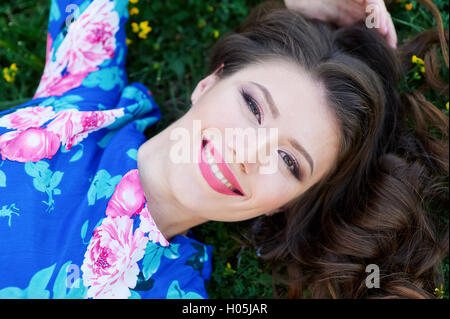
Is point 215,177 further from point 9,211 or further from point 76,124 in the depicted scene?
point 9,211

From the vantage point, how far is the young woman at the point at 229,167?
5.80 ft

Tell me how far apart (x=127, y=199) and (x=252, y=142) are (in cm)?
71

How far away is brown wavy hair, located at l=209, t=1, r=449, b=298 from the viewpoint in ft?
6.82

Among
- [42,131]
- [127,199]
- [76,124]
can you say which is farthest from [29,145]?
[127,199]

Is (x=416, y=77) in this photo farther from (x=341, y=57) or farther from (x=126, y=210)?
A: (x=126, y=210)

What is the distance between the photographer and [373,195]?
233 centimetres

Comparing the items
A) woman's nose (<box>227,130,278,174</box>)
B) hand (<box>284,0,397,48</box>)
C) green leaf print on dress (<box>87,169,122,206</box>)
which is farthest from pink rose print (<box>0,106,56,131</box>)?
hand (<box>284,0,397,48</box>)

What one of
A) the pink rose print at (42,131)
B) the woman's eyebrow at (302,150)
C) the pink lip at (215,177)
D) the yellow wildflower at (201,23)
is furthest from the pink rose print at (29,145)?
the yellow wildflower at (201,23)

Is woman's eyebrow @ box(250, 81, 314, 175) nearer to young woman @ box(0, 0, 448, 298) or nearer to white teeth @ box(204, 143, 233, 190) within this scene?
young woman @ box(0, 0, 448, 298)

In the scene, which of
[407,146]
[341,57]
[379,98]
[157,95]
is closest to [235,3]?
[157,95]

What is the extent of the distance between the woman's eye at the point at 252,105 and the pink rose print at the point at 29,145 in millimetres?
939

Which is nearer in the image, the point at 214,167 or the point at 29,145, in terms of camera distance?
the point at 214,167

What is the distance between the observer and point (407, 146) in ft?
7.76

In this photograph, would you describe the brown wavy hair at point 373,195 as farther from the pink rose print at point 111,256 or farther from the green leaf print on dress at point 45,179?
the green leaf print on dress at point 45,179
